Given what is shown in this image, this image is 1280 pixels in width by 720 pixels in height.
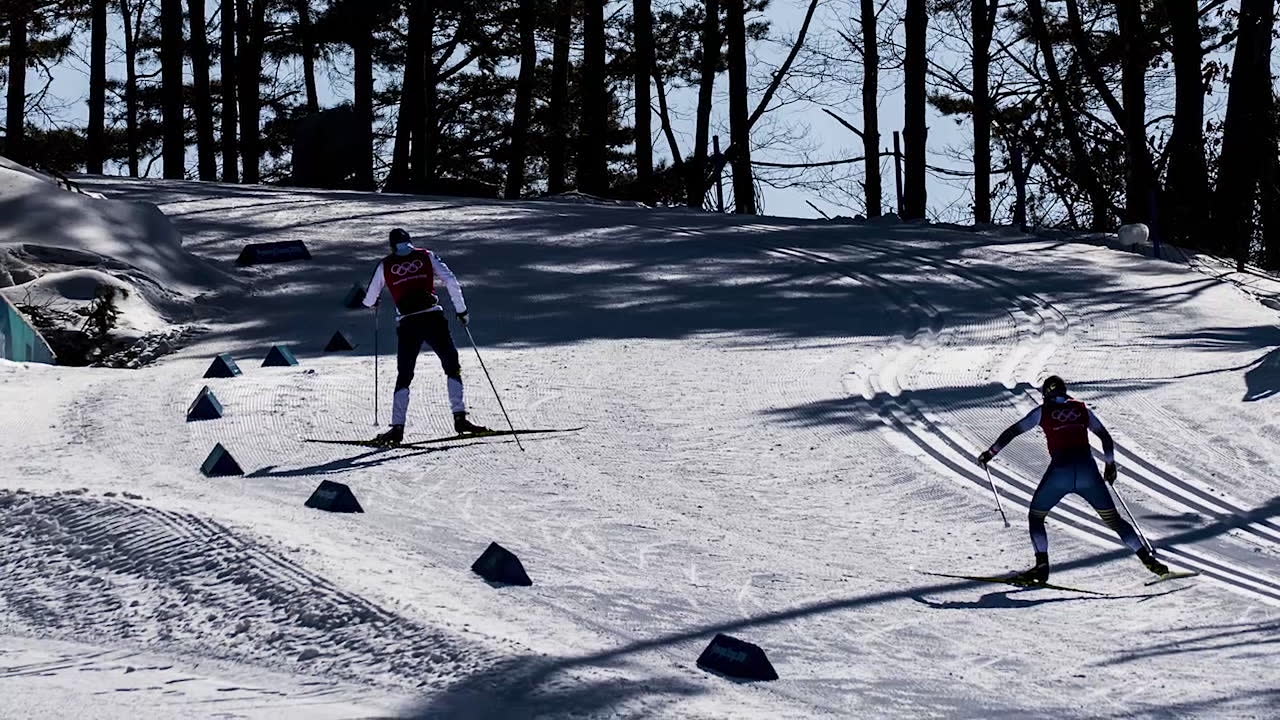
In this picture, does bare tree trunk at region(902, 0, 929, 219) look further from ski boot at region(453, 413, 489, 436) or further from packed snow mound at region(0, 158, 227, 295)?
ski boot at region(453, 413, 489, 436)

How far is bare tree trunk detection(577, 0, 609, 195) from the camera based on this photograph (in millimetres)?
41719

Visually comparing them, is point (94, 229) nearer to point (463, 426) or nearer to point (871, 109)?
point (463, 426)

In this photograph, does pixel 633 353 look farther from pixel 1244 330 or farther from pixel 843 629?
pixel 843 629

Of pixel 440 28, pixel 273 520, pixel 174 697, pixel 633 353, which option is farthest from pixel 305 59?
pixel 174 697

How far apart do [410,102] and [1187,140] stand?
16811 millimetres

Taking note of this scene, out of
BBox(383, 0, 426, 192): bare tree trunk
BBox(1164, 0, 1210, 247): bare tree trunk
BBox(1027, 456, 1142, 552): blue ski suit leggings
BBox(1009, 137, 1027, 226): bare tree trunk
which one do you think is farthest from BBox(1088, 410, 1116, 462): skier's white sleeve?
BBox(383, 0, 426, 192): bare tree trunk

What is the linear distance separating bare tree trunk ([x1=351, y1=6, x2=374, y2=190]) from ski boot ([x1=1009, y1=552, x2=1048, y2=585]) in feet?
101

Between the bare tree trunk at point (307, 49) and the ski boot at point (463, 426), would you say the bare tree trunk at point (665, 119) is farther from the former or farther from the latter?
the ski boot at point (463, 426)

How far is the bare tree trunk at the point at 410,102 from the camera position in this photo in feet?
127

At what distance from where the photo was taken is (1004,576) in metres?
10.7

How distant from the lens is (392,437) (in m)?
13.6

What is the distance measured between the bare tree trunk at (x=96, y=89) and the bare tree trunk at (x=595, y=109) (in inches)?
544

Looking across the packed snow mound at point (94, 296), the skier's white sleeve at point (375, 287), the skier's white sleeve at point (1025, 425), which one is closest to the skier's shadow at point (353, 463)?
the skier's white sleeve at point (375, 287)

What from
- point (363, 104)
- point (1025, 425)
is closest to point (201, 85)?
point (363, 104)
